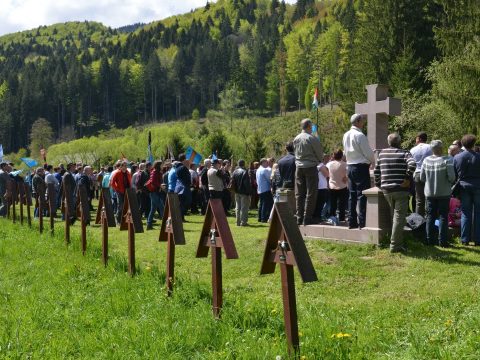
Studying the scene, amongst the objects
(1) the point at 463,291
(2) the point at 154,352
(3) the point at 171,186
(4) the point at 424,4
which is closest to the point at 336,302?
(1) the point at 463,291

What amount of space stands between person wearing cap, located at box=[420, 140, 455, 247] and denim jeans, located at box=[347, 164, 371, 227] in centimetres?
104

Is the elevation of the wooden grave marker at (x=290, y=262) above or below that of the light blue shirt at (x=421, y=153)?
below

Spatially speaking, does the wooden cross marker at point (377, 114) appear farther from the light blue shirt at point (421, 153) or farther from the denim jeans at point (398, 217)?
the denim jeans at point (398, 217)

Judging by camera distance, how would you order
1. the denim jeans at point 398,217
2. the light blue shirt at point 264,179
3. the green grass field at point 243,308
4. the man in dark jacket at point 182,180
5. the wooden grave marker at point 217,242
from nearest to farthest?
the green grass field at point 243,308 < the wooden grave marker at point 217,242 < the denim jeans at point 398,217 < the man in dark jacket at point 182,180 < the light blue shirt at point 264,179

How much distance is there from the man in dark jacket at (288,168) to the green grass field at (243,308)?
2590 mm

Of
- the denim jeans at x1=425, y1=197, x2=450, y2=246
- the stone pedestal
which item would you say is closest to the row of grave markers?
the stone pedestal

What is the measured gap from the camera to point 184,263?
30.0 ft

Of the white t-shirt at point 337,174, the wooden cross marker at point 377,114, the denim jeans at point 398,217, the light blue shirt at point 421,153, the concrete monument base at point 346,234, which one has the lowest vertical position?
the concrete monument base at point 346,234

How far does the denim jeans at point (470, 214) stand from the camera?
31.1ft

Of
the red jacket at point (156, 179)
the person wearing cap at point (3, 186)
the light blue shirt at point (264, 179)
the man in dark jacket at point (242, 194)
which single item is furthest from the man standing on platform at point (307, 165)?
the person wearing cap at point (3, 186)

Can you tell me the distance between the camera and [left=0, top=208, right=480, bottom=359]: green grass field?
4.53 m

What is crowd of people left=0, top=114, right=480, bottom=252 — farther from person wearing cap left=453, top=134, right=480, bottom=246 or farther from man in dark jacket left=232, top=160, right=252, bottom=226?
man in dark jacket left=232, top=160, right=252, bottom=226

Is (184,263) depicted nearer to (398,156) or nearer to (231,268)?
(231,268)

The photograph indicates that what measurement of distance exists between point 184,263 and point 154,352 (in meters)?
4.68
